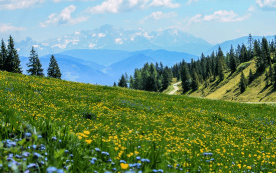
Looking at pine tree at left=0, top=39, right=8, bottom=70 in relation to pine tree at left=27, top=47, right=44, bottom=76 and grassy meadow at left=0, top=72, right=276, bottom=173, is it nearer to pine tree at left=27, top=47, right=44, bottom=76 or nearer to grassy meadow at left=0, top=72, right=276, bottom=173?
pine tree at left=27, top=47, right=44, bottom=76

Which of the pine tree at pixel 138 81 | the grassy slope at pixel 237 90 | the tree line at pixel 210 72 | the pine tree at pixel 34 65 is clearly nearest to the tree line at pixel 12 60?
the pine tree at pixel 34 65

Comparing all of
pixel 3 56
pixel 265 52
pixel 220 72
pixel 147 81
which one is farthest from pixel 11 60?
pixel 265 52

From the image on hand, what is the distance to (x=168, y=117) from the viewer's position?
1545cm

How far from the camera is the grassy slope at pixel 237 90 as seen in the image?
9738 centimetres

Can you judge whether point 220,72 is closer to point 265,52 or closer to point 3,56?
point 265,52

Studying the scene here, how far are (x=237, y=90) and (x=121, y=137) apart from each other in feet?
407

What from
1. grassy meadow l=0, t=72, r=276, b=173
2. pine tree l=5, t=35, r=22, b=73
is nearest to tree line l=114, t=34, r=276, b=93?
pine tree l=5, t=35, r=22, b=73

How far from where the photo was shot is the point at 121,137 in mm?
7734

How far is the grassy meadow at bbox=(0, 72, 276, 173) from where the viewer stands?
3662 millimetres

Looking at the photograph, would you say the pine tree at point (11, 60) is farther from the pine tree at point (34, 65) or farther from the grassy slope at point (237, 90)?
the grassy slope at point (237, 90)

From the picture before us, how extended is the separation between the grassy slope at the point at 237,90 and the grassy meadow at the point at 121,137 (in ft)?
292

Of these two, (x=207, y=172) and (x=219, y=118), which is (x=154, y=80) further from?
(x=207, y=172)

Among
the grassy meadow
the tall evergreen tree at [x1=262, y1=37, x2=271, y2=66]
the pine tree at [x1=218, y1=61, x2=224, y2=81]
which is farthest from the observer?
the pine tree at [x1=218, y1=61, x2=224, y2=81]

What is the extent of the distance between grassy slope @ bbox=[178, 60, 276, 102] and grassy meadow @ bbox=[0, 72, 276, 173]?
88.9 metres
